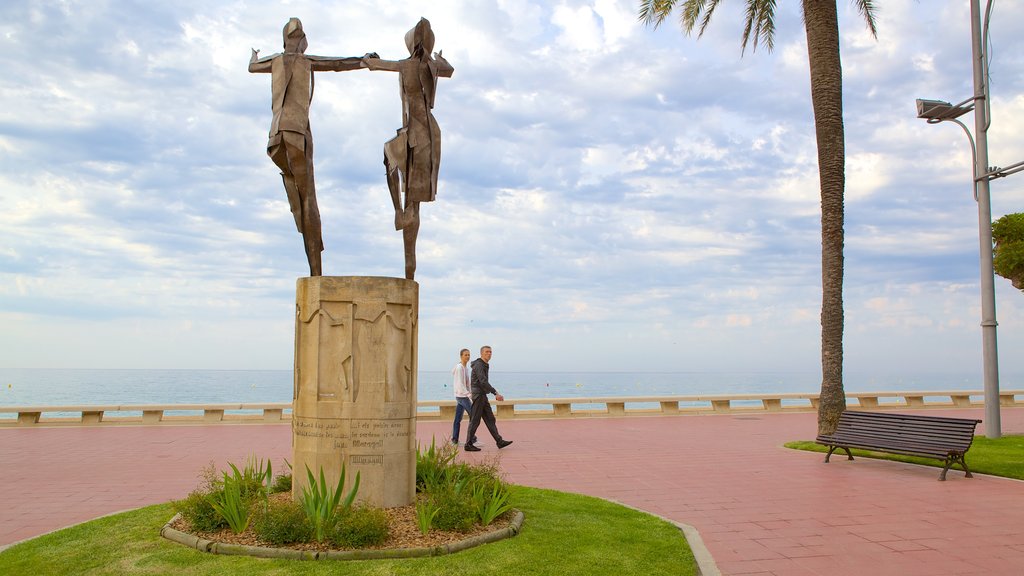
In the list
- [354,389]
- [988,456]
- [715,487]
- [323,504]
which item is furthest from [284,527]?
[988,456]

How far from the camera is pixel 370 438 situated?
7215 millimetres

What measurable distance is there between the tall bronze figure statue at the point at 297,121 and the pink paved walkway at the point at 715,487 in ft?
13.0

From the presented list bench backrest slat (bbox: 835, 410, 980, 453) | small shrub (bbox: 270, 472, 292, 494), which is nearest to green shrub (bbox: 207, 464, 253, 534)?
small shrub (bbox: 270, 472, 292, 494)

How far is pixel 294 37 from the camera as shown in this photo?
8.12 meters

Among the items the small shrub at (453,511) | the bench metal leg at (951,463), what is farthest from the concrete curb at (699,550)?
the bench metal leg at (951,463)

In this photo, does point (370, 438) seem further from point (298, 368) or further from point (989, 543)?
point (989, 543)

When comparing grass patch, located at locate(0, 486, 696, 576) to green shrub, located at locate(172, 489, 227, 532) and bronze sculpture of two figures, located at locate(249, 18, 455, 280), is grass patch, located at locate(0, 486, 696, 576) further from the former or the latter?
bronze sculpture of two figures, located at locate(249, 18, 455, 280)

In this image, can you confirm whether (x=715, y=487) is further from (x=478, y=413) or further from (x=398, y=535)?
(x=398, y=535)

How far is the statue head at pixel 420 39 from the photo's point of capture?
8141mm

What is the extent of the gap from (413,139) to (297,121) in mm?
1187

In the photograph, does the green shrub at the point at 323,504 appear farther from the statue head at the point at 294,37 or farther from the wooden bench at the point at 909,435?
the wooden bench at the point at 909,435

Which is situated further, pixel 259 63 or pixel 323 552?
pixel 259 63

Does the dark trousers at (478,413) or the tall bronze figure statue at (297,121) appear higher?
the tall bronze figure statue at (297,121)

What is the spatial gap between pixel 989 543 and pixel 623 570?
3735 millimetres
